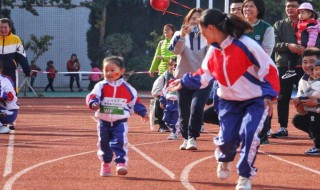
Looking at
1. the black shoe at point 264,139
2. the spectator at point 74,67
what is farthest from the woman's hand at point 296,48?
the spectator at point 74,67

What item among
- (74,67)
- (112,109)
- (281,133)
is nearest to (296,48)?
(281,133)

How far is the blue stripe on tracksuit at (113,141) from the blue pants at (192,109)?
2515 millimetres

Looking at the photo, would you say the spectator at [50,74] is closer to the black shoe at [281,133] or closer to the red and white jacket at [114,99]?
the black shoe at [281,133]

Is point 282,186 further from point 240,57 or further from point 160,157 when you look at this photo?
point 160,157

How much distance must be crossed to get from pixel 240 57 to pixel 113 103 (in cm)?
207

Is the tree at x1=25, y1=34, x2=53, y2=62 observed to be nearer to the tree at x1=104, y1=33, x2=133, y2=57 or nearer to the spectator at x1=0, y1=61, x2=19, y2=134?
the tree at x1=104, y1=33, x2=133, y2=57

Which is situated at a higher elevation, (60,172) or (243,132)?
(243,132)

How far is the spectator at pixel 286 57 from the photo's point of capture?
15.2 m

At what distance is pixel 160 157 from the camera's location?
12367mm

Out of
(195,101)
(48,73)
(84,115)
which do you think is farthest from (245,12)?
(48,73)

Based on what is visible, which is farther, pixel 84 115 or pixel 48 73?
pixel 48 73

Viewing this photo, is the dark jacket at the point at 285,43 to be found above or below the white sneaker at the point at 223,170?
above

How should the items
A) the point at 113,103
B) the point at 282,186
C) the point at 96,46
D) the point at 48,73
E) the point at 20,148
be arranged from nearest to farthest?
1. the point at 282,186
2. the point at 113,103
3. the point at 20,148
4. the point at 48,73
5. the point at 96,46

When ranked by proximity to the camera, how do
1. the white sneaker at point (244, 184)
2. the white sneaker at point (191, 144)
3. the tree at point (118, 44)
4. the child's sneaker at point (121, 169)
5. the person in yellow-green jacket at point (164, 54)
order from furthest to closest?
the tree at point (118, 44), the person in yellow-green jacket at point (164, 54), the white sneaker at point (191, 144), the child's sneaker at point (121, 169), the white sneaker at point (244, 184)
